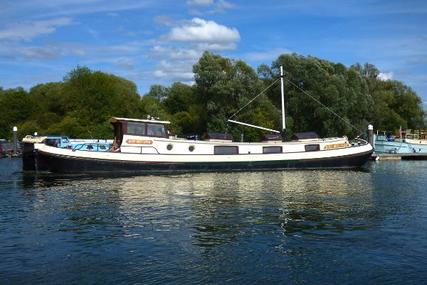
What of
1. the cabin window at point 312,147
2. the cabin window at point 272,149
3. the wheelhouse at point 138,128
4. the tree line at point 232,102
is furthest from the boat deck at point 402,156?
the wheelhouse at point 138,128

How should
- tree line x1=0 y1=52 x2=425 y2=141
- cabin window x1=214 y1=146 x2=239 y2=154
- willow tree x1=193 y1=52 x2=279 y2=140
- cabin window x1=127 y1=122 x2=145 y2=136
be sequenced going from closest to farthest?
cabin window x1=127 y1=122 x2=145 y2=136, cabin window x1=214 y1=146 x2=239 y2=154, willow tree x1=193 y1=52 x2=279 y2=140, tree line x1=0 y1=52 x2=425 y2=141

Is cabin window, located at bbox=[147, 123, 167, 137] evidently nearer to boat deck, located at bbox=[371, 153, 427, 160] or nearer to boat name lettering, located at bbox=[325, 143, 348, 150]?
boat name lettering, located at bbox=[325, 143, 348, 150]

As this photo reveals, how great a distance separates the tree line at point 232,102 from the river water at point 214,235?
35.0 metres

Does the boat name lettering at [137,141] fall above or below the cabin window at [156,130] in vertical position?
below

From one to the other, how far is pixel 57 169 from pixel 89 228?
24.6 meters

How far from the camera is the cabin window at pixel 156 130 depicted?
4599cm

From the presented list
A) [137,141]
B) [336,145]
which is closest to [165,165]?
[137,141]

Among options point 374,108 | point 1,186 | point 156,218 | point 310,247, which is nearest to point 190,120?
point 374,108

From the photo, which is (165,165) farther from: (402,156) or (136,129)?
(402,156)

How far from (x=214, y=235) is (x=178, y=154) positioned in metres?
27.7

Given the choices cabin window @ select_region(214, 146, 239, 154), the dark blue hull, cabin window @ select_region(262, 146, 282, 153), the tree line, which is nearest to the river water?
the dark blue hull

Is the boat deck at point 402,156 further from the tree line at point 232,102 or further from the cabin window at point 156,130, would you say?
the cabin window at point 156,130

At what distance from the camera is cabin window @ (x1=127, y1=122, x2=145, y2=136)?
45.2 metres

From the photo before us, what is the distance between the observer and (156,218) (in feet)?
72.8
